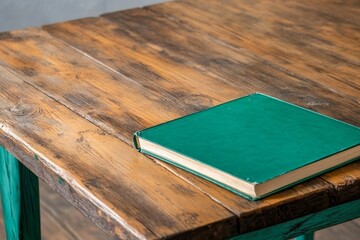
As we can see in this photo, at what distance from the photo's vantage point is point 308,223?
106 centimetres

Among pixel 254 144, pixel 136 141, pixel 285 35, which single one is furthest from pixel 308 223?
pixel 285 35

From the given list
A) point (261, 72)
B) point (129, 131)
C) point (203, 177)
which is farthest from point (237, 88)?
point (203, 177)

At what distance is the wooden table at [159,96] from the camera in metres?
0.99

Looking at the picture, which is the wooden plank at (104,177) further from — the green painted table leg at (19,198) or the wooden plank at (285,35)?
the wooden plank at (285,35)

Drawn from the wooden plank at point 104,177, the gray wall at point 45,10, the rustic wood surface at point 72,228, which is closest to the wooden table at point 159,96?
the wooden plank at point 104,177

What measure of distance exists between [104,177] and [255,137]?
197 mm

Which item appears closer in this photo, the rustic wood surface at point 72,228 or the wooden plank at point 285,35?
the wooden plank at point 285,35

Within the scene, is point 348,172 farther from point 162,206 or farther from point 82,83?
point 82,83

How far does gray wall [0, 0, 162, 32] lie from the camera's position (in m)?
2.29

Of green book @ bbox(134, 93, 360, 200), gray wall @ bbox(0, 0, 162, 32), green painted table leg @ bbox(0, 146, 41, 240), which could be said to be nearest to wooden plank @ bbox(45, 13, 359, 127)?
green book @ bbox(134, 93, 360, 200)

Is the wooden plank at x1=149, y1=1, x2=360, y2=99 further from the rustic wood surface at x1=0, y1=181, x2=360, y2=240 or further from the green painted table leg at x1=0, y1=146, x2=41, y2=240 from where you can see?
the rustic wood surface at x1=0, y1=181, x2=360, y2=240

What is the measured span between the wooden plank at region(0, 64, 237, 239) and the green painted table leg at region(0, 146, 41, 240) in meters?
0.18

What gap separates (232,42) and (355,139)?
20.9 inches

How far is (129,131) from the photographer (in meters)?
1.19
